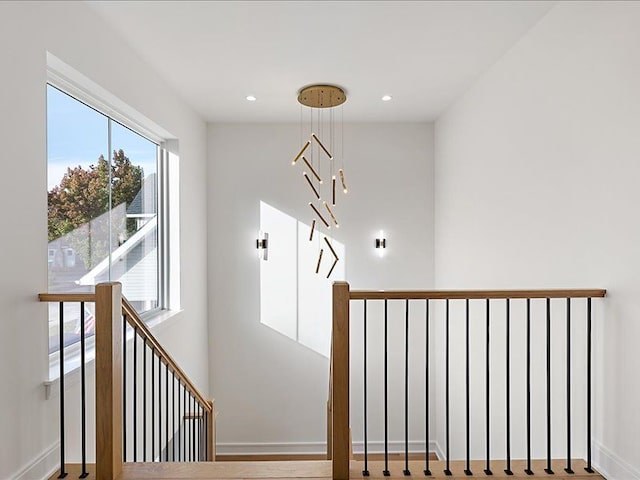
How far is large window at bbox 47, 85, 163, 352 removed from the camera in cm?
243

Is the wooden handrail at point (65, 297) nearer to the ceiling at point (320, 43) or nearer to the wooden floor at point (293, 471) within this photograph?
the wooden floor at point (293, 471)

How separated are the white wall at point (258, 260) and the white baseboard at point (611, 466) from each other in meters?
2.80

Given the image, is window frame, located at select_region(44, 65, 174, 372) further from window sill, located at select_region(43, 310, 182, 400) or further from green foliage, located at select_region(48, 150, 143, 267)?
green foliage, located at select_region(48, 150, 143, 267)

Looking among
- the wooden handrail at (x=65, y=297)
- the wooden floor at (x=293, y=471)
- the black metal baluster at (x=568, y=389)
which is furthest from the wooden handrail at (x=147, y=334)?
the black metal baluster at (x=568, y=389)

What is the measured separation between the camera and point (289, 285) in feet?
16.1

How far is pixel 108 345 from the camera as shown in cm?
201

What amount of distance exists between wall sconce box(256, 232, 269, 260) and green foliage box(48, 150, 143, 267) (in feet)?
5.82

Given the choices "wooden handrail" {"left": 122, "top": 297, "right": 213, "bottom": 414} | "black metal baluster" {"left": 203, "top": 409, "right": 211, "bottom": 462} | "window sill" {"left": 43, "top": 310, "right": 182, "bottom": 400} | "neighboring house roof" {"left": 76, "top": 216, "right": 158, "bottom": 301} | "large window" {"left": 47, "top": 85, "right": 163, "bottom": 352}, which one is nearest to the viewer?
"window sill" {"left": 43, "top": 310, "right": 182, "bottom": 400}

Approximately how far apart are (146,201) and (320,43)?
1.99m

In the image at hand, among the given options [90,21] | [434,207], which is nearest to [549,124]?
[434,207]

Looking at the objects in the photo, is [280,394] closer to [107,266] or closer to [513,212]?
[107,266]

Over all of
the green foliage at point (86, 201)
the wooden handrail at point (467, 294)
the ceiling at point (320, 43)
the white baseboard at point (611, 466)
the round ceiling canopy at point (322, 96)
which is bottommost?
the white baseboard at point (611, 466)

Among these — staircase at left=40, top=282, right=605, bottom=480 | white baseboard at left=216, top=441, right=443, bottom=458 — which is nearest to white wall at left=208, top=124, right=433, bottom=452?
white baseboard at left=216, top=441, right=443, bottom=458

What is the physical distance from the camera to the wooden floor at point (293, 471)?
6.93 feet
